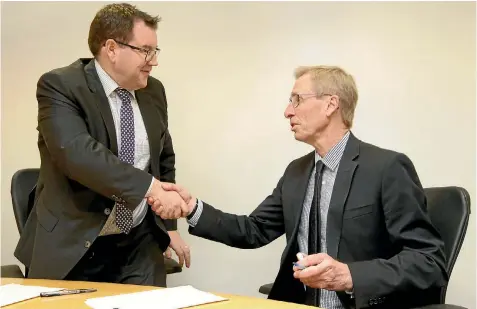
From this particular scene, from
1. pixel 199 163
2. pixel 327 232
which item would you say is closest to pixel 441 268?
pixel 327 232

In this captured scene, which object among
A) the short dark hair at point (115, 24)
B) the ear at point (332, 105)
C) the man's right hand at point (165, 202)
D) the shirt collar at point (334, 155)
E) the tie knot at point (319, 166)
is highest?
the short dark hair at point (115, 24)

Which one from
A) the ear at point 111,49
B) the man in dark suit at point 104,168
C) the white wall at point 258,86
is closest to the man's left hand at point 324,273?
the man in dark suit at point 104,168

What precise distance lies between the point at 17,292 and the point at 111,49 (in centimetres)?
107

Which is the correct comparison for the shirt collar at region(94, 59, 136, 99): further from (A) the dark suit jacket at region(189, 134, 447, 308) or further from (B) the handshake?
(A) the dark suit jacket at region(189, 134, 447, 308)

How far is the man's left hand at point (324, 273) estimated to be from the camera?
5.19 feet

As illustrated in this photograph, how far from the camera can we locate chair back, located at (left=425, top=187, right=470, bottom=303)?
1.84m

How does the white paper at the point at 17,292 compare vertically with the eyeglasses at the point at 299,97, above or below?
below

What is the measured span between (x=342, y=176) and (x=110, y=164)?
804mm

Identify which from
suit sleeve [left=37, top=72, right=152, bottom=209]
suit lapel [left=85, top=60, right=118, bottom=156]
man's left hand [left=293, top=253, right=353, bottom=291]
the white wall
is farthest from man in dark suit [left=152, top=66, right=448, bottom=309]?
the white wall

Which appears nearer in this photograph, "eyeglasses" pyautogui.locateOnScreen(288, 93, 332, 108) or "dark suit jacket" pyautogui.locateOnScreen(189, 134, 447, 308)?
"dark suit jacket" pyautogui.locateOnScreen(189, 134, 447, 308)

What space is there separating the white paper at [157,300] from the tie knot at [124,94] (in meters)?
0.95

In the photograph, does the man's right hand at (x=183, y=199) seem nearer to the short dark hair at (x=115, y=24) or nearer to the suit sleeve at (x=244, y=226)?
the suit sleeve at (x=244, y=226)

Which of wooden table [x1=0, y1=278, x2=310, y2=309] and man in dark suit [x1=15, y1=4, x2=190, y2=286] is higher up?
man in dark suit [x1=15, y1=4, x2=190, y2=286]

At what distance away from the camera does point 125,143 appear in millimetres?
2256
